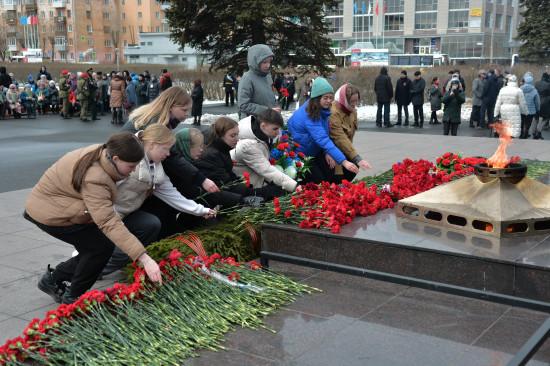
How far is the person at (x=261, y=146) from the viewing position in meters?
5.54

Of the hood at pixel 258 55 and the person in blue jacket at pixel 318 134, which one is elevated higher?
the hood at pixel 258 55

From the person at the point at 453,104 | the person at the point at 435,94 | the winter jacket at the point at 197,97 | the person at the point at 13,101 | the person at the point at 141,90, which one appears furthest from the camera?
the person at the point at 13,101

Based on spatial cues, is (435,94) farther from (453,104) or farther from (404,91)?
(453,104)

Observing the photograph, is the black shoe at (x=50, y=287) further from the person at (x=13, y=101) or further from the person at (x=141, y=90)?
the person at (x=13, y=101)

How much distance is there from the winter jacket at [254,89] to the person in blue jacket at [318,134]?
1.61 ft

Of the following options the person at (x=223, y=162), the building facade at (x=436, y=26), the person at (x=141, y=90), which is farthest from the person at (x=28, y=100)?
the building facade at (x=436, y=26)

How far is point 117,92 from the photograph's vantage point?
66.9 feet

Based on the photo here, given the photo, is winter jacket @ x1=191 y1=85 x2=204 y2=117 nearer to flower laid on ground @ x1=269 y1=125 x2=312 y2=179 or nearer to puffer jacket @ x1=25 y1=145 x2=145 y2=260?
flower laid on ground @ x1=269 y1=125 x2=312 y2=179

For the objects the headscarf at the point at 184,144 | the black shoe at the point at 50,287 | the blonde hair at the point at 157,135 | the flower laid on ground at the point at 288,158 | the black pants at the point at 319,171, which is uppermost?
the blonde hair at the point at 157,135

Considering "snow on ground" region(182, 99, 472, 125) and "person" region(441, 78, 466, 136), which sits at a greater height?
"person" region(441, 78, 466, 136)

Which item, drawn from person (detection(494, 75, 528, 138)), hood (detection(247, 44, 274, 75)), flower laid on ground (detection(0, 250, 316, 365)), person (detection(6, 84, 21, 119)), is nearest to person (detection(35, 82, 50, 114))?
person (detection(6, 84, 21, 119))

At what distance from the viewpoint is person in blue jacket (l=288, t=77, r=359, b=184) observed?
6293mm

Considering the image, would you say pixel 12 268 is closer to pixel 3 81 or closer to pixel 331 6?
pixel 331 6

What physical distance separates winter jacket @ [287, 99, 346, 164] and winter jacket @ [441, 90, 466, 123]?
9391 millimetres
